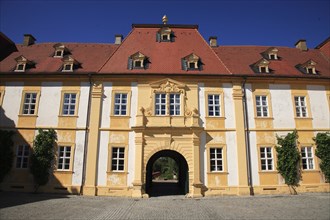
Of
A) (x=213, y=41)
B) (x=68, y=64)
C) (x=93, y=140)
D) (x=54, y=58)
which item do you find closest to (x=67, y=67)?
(x=68, y=64)

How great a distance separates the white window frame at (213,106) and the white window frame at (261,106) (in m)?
2.93

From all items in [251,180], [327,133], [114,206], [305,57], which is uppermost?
[305,57]

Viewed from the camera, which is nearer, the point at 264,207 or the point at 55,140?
the point at 264,207

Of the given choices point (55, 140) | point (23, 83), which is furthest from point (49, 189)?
point (23, 83)

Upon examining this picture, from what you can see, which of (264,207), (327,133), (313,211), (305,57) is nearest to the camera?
(313,211)

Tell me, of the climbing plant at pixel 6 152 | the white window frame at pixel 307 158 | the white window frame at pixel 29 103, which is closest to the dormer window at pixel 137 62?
the white window frame at pixel 29 103

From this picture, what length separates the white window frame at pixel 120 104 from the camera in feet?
61.7

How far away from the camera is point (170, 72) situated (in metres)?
19.3

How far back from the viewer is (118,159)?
17812mm

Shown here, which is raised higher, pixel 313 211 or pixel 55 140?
pixel 55 140

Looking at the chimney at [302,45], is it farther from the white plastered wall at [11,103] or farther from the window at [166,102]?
the white plastered wall at [11,103]

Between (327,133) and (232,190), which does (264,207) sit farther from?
(327,133)

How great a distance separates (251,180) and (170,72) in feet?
31.5

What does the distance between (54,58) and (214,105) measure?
1363 cm
